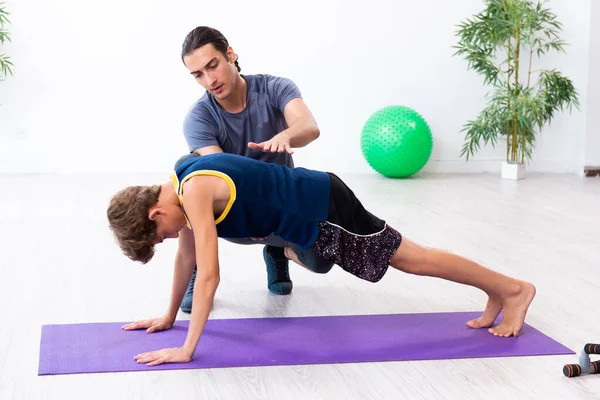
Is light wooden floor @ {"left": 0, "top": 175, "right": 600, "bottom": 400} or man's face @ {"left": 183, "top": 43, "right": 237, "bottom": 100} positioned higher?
man's face @ {"left": 183, "top": 43, "right": 237, "bottom": 100}

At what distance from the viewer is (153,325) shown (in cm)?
242

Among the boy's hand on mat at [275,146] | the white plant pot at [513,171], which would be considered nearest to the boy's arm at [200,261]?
the boy's hand on mat at [275,146]

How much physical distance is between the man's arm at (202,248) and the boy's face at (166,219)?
0.22 ft

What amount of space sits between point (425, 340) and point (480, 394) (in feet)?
1.33

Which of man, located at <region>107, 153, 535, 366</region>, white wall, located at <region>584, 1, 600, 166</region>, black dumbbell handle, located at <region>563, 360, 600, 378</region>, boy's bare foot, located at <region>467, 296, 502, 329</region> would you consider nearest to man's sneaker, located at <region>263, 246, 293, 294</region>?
man, located at <region>107, 153, 535, 366</region>

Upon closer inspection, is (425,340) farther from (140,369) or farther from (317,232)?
(140,369)

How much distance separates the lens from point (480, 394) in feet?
6.42

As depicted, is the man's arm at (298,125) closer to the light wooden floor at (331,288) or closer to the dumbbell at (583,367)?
the light wooden floor at (331,288)

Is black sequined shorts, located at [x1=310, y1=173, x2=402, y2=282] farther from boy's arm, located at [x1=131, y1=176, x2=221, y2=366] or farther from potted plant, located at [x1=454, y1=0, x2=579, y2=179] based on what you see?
potted plant, located at [x1=454, y1=0, x2=579, y2=179]

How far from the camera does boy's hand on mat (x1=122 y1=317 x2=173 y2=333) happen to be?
7.91 ft

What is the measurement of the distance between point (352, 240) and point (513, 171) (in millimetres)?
3841

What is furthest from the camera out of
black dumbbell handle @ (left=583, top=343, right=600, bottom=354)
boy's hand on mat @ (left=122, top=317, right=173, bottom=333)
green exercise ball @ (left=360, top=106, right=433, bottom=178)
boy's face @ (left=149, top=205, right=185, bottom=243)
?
green exercise ball @ (left=360, top=106, right=433, bottom=178)

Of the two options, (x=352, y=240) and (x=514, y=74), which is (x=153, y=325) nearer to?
(x=352, y=240)

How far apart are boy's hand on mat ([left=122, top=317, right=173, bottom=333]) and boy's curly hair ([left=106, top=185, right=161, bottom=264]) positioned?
0.36 meters
